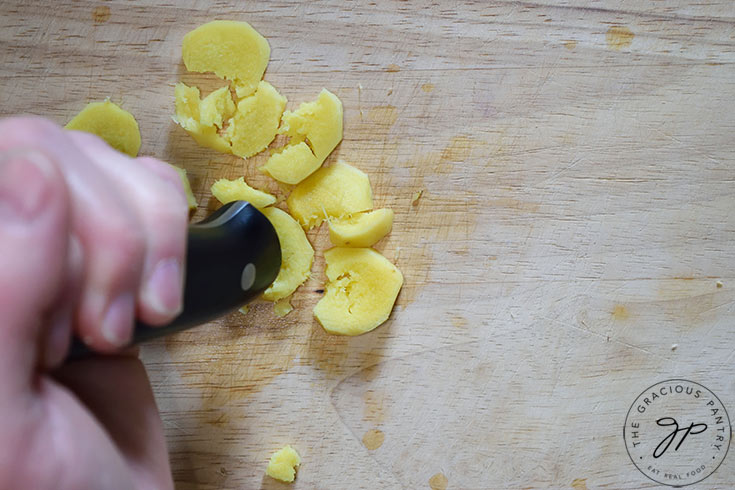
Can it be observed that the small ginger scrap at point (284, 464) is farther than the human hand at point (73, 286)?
Yes

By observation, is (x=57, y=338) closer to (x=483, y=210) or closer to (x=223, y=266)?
(x=223, y=266)

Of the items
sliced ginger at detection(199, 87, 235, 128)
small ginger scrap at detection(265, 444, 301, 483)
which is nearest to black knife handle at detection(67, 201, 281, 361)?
sliced ginger at detection(199, 87, 235, 128)

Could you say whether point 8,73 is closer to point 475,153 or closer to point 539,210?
point 475,153

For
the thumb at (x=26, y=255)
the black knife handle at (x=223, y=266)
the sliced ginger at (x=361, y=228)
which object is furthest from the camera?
the sliced ginger at (x=361, y=228)

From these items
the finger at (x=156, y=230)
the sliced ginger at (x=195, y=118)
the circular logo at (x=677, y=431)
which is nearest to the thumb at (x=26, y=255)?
the finger at (x=156, y=230)

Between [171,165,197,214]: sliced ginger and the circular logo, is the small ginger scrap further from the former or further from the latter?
the circular logo

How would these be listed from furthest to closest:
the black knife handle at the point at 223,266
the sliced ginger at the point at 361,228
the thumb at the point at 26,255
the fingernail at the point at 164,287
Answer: the sliced ginger at the point at 361,228 → the black knife handle at the point at 223,266 → the fingernail at the point at 164,287 → the thumb at the point at 26,255

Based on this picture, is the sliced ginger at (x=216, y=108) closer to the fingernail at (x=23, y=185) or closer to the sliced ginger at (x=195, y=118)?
the sliced ginger at (x=195, y=118)
